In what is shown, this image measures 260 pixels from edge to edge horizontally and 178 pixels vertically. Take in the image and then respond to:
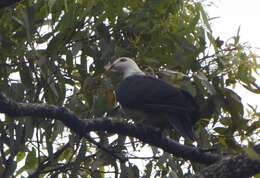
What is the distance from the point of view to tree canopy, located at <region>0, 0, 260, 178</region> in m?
4.19

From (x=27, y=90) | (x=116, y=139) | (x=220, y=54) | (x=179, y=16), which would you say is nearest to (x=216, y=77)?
(x=220, y=54)

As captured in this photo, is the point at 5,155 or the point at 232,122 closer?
the point at 232,122

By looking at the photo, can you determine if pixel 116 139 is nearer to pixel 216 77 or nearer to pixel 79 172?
pixel 79 172

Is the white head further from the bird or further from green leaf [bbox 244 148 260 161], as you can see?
green leaf [bbox 244 148 260 161]

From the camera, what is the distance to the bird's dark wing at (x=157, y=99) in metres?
4.04

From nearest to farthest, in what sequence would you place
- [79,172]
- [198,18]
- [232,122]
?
[232,122] < [198,18] < [79,172]

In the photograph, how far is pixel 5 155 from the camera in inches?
180

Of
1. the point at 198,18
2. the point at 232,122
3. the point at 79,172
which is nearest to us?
the point at 232,122

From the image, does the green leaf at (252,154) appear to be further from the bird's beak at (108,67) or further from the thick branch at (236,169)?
the bird's beak at (108,67)

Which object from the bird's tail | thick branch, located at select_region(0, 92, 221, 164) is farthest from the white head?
thick branch, located at select_region(0, 92, 221, 164)

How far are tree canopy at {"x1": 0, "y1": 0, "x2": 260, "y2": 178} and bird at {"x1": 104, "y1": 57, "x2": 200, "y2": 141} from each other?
61 millimetres

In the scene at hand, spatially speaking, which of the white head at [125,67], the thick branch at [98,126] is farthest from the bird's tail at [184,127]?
the white head at [125,67]

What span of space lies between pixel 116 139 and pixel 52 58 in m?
0.58

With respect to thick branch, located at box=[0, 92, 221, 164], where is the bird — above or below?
above
